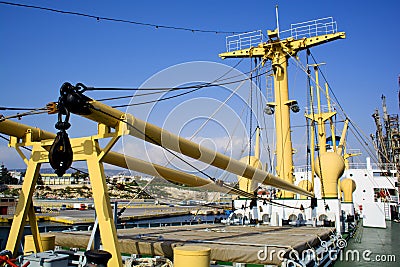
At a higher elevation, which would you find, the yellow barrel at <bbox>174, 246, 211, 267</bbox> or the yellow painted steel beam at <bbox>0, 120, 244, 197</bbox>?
the yellow painted steel beam at <bbox>0, 120, 244, 197</bbox>

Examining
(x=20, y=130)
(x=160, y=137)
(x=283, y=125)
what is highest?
(x=283, y=125)

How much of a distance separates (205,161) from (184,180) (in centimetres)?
294

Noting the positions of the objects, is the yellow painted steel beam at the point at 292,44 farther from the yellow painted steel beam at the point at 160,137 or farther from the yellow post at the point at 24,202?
the yellow post at the point at 24,202

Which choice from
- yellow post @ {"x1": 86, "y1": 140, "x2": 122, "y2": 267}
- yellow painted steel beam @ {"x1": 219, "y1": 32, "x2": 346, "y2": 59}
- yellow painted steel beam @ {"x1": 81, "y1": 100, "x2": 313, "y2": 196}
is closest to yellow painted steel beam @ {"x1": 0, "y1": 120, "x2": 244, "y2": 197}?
yellow post @ {"x1": 86, "y1": 140, "x2": 122, "y2": 267}

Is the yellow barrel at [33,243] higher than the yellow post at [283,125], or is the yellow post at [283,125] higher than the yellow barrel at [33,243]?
the yellow post at [283,125]

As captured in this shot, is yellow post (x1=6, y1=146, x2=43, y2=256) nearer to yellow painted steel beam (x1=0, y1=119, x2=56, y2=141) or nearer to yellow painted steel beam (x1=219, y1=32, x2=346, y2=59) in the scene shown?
yellow painted steel beam (x1=0, y1=119, x2=56, y2=141)

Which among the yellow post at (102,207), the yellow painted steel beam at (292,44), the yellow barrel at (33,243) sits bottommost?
the yellow barrel at (33,243)

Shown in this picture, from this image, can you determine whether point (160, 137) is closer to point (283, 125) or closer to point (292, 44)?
point (283, 125)

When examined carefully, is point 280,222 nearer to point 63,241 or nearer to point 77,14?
point 63,241

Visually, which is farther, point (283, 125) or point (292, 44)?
point (292, 44)

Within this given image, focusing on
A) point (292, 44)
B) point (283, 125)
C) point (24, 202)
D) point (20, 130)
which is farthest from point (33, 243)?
point (292, 44)

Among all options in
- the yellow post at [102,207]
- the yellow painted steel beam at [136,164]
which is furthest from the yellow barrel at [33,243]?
the yellow post at [102,207]

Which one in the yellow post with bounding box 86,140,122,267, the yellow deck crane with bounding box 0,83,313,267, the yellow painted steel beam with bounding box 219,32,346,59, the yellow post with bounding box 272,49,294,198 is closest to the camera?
the yellow deck crane with bounding box 0,83,313,267

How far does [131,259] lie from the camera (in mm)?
7383
